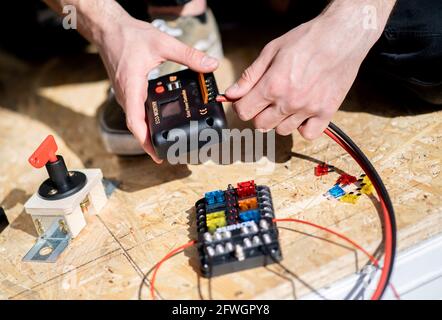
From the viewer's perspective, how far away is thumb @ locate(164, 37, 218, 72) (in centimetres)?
102

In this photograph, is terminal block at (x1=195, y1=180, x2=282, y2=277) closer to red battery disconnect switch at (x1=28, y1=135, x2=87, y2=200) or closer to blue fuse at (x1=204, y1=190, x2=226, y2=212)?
blue fuse at (x1=204, y1=190, x2=226, y2=212)

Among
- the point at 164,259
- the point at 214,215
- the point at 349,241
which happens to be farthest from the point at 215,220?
the point at 349,241

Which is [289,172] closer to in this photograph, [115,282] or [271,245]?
[271,245]

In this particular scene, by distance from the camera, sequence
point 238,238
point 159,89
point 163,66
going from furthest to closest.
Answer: point 163,66
point 159,89
point 238,238

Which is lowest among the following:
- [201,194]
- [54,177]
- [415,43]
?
[201,194]

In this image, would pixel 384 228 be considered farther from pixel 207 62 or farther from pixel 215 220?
pixel 207 62

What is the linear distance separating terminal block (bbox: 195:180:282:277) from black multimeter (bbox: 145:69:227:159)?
158mm

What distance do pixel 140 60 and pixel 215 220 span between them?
36cm

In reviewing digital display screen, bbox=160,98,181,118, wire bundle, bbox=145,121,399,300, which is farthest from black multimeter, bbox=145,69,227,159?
wire bundle, bbox=145,121,399,300

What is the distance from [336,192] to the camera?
1.02 meters

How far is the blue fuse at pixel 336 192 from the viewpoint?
3.32 ft

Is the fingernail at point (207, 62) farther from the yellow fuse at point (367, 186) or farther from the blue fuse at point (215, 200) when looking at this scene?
the yellow fuse at point (367, 186)

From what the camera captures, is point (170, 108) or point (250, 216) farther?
point (170, 108)

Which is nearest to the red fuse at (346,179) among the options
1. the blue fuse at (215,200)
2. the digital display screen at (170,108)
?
the blue fuse at (215,200)
